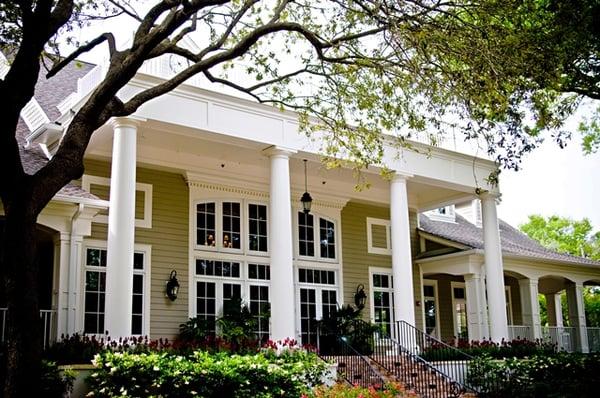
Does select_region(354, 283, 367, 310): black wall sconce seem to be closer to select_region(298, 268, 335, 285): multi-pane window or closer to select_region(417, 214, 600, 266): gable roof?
select_region(298, 268, 335, 285): multi-pane window

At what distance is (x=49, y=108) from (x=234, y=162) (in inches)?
194

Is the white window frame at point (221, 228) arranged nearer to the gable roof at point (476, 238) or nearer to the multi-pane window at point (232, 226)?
the multi-pane window at point (232, 226)

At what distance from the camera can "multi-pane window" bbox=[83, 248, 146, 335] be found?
643 inches

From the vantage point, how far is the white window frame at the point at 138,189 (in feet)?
55.1

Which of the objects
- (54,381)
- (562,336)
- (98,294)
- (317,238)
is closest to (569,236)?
(562,336)

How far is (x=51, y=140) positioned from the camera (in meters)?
16.0

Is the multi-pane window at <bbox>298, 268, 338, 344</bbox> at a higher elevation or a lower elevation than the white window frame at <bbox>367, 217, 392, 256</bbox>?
lower

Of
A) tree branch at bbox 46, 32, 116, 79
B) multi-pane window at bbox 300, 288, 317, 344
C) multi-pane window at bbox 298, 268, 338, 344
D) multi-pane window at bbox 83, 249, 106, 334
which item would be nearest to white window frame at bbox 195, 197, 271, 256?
multi-pane window at bbox 298, 268, 338, 344

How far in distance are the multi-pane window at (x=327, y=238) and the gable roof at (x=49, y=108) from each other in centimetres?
789

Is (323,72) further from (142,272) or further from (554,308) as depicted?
(554,308)

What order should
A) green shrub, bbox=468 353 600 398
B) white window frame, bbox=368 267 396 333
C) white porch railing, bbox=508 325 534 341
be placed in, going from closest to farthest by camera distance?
green shrub, bbox=468 353 600 398
white window frame, bbox=368 267 396 333
white porch railing, bbox=508 325 534 341

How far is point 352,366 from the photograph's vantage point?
16.3 m

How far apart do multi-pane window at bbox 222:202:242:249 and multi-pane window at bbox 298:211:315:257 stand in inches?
85.5

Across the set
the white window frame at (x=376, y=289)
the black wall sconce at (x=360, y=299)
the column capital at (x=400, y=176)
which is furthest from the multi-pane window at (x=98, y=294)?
the white window frame at (x=376, y=289)
